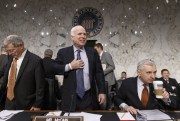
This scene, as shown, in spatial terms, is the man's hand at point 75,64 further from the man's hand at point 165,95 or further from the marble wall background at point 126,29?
the marble wall background at point 126,29

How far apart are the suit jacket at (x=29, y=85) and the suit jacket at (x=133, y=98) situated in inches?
31.1

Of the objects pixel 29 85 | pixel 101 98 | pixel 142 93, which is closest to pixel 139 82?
pixel 142 93

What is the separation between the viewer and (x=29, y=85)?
9.11ft

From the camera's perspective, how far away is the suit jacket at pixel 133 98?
2617 mm

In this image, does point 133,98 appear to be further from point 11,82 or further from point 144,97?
point 11,82

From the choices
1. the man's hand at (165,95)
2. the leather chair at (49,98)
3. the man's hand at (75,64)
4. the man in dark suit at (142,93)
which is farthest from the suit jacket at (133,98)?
the leather chair at (49,98)

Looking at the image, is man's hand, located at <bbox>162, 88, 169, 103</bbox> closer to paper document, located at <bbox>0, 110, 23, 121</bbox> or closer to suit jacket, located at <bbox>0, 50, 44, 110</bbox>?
suit jacket, located at <bbox>0, 50, 44, 110</bbox>

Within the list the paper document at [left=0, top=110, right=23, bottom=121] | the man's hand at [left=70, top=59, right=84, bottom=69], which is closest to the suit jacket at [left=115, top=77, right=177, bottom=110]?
Result: the man's hand at [left=70, top=59, right=84, bottom=69]

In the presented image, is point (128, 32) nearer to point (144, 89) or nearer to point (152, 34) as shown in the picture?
point (152, 34)

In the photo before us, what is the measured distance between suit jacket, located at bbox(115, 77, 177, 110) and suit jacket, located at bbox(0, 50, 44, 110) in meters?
0.79

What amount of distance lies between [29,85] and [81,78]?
0.53 m

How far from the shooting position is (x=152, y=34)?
693 centimetres

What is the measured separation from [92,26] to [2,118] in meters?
5.11

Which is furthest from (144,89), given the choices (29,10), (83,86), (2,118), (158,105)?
(29,10)
